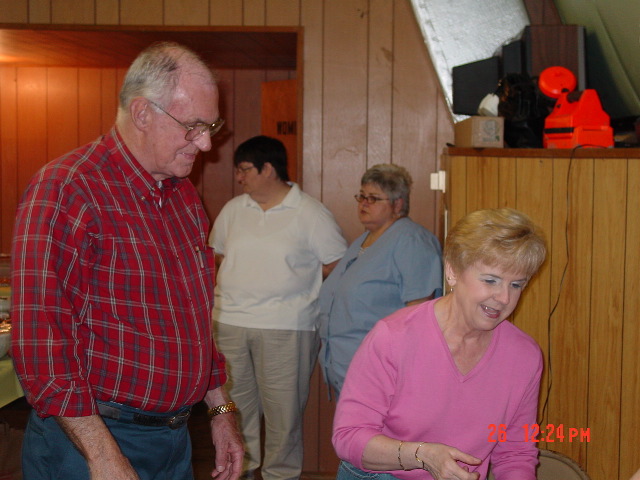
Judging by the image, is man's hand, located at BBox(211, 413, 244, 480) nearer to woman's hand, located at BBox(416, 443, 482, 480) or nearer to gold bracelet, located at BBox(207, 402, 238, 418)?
gold bracelet, located at BBox(207, 402, 238, 418)

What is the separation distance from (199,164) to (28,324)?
4.18 metres

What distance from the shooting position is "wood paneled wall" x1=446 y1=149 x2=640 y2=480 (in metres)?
2.41

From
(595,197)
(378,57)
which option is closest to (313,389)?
(378,57)

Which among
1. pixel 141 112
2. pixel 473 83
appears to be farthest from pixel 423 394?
pixel 473 83

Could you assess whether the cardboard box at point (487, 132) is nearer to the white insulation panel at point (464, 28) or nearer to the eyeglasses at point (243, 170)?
the white insulation panel at point (464, 28)

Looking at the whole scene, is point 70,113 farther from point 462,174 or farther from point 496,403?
point 496,403

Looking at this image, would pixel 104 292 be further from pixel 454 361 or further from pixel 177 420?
pixel 454 361

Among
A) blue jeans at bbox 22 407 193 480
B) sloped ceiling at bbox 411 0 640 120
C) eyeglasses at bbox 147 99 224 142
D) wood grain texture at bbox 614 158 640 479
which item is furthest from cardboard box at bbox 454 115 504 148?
blue jeans at bbox 22 407 193 480

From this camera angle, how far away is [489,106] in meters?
2.80

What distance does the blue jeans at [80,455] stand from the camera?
4.55ft

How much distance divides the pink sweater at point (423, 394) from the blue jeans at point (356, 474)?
0.04m

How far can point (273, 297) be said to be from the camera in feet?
11.1

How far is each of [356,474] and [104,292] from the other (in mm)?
739

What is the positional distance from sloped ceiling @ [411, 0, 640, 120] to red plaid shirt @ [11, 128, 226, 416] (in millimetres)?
1964
